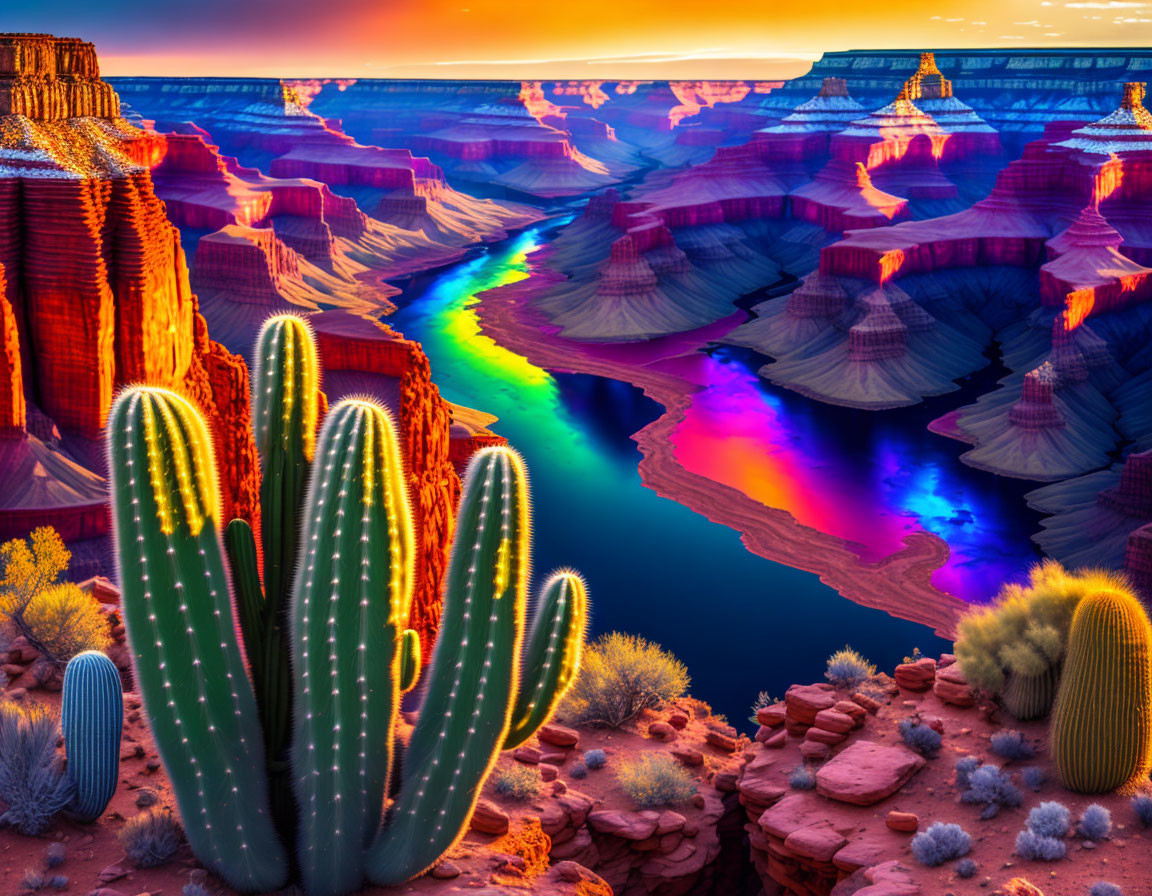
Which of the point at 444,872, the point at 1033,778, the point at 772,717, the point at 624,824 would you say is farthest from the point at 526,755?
the point at 1033,778

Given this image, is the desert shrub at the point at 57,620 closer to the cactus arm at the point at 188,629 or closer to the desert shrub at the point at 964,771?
the cactus arm at the point at 188,629

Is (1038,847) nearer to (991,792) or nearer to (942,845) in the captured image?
(942,845)

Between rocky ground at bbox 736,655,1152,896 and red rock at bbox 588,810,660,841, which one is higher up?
rocky ground at bbox 736,655,1152,896

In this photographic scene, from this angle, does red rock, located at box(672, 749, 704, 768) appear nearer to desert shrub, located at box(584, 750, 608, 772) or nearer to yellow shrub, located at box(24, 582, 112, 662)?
desert shrub, located at box(584, 750, 608, 772)

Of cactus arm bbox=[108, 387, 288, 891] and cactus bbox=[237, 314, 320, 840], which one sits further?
cactus bbox=[237, 314, 320, 840]

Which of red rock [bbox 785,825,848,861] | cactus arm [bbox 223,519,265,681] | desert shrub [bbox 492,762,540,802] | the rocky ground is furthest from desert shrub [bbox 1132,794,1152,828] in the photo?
cactus arm [bbox 223,519,265,681]

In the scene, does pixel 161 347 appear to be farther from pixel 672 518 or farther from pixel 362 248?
pixel 362 248
